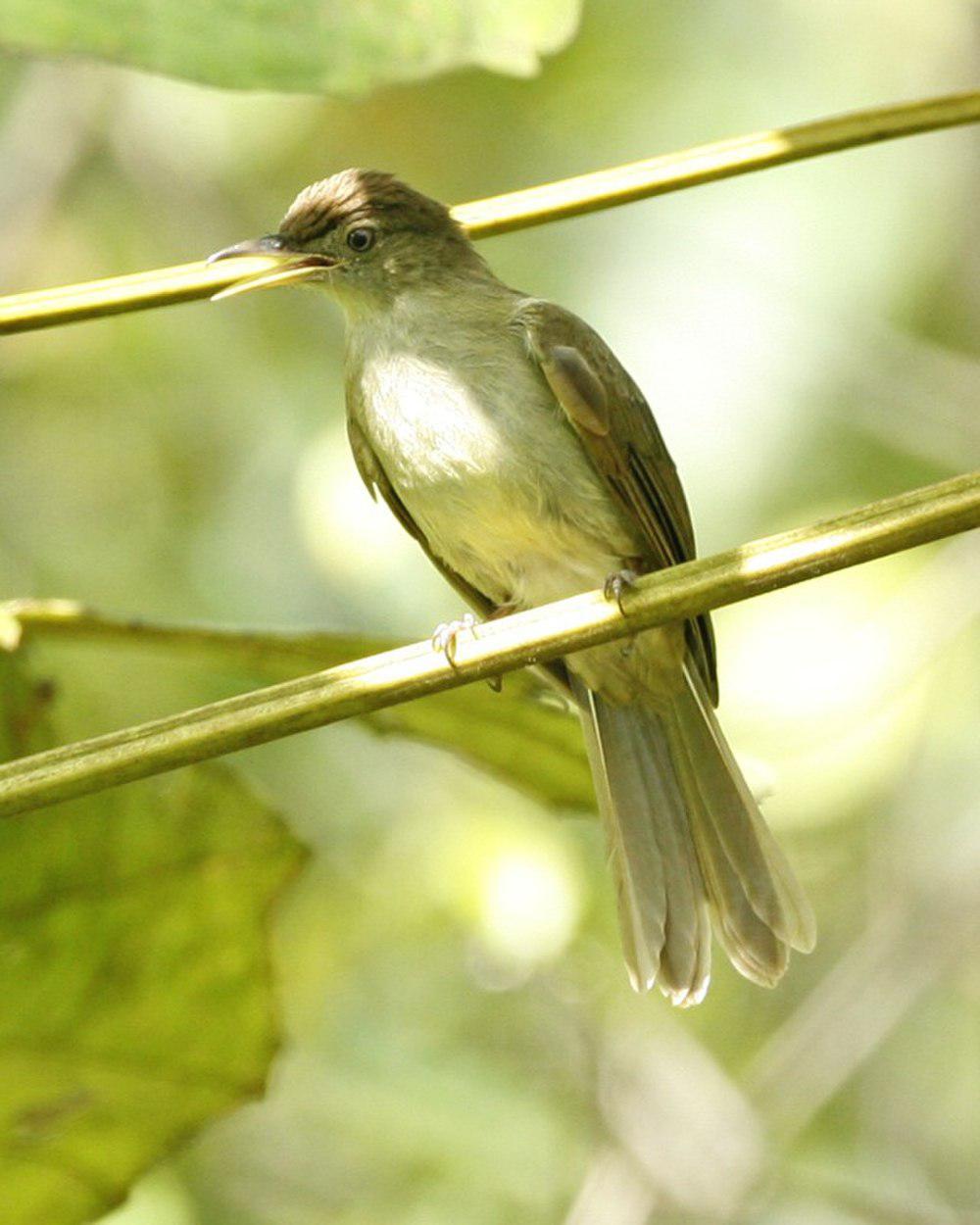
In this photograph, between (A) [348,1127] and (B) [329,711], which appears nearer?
(B) [329,711]

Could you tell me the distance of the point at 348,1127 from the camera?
514 cm

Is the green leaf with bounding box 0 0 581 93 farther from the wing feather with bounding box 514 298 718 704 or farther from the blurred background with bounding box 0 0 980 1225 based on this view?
the blurred background with bounding box 0 0 980 1225

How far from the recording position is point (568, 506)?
3.70 m

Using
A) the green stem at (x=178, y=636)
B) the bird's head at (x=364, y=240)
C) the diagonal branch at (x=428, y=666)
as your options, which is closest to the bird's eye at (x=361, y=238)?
the bird's head at (x=364, y=240)

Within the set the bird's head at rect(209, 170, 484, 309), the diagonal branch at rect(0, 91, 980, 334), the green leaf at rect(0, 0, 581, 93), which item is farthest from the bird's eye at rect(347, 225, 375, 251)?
the diagonal branch at rect(0, 91, 980, 334)

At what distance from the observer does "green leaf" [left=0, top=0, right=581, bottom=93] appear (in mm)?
2457

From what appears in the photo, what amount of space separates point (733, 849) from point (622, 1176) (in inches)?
66.9

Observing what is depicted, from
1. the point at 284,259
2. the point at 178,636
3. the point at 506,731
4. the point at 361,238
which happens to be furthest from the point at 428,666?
the point at 361,238

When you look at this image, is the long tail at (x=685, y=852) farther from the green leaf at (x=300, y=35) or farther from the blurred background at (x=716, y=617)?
the green leaf at (x=300, y=35)

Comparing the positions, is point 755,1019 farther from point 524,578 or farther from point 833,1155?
point 524,578

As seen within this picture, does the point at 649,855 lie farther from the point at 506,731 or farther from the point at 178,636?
the point at 178,636

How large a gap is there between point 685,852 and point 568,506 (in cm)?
68

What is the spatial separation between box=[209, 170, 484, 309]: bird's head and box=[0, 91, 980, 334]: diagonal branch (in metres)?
1.40

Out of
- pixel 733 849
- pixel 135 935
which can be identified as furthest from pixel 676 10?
pixel 135 935
